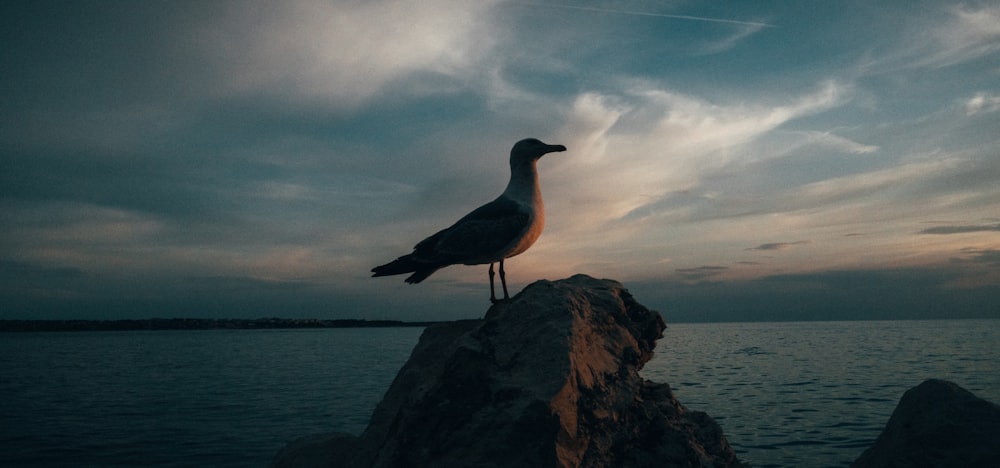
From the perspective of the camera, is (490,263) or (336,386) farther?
(336,386)

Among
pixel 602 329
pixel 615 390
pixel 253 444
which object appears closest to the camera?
pixel 615 390

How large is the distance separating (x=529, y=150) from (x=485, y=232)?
1.46 m

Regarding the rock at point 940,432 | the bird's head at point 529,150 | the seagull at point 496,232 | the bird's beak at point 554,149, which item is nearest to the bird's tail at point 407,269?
the seagull at point 496,232

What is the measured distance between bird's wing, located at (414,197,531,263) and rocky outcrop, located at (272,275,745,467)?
74.7 inches

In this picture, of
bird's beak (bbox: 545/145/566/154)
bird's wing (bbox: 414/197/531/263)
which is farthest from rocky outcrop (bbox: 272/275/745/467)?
bird's beak (bbox: 545/145/566/154)

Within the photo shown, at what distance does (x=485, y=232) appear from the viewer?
8.32 meters

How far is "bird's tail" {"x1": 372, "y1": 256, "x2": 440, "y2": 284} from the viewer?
896 cm

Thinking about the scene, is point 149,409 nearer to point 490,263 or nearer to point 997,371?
point 490,263

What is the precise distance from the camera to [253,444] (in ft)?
58.1

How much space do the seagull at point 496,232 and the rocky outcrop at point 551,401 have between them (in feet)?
6.33

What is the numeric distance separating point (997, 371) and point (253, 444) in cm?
3761

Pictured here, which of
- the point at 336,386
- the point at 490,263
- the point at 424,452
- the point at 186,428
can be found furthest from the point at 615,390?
the point at 336,386

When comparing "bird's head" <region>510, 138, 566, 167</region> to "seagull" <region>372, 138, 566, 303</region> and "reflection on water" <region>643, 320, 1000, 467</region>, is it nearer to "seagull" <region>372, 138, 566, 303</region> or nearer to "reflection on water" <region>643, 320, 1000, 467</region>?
"seagull" <region>372, 138, 566, 303</region>

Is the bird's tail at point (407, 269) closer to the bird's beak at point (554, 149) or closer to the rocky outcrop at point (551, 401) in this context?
the bird's beak at point (554, 149)
